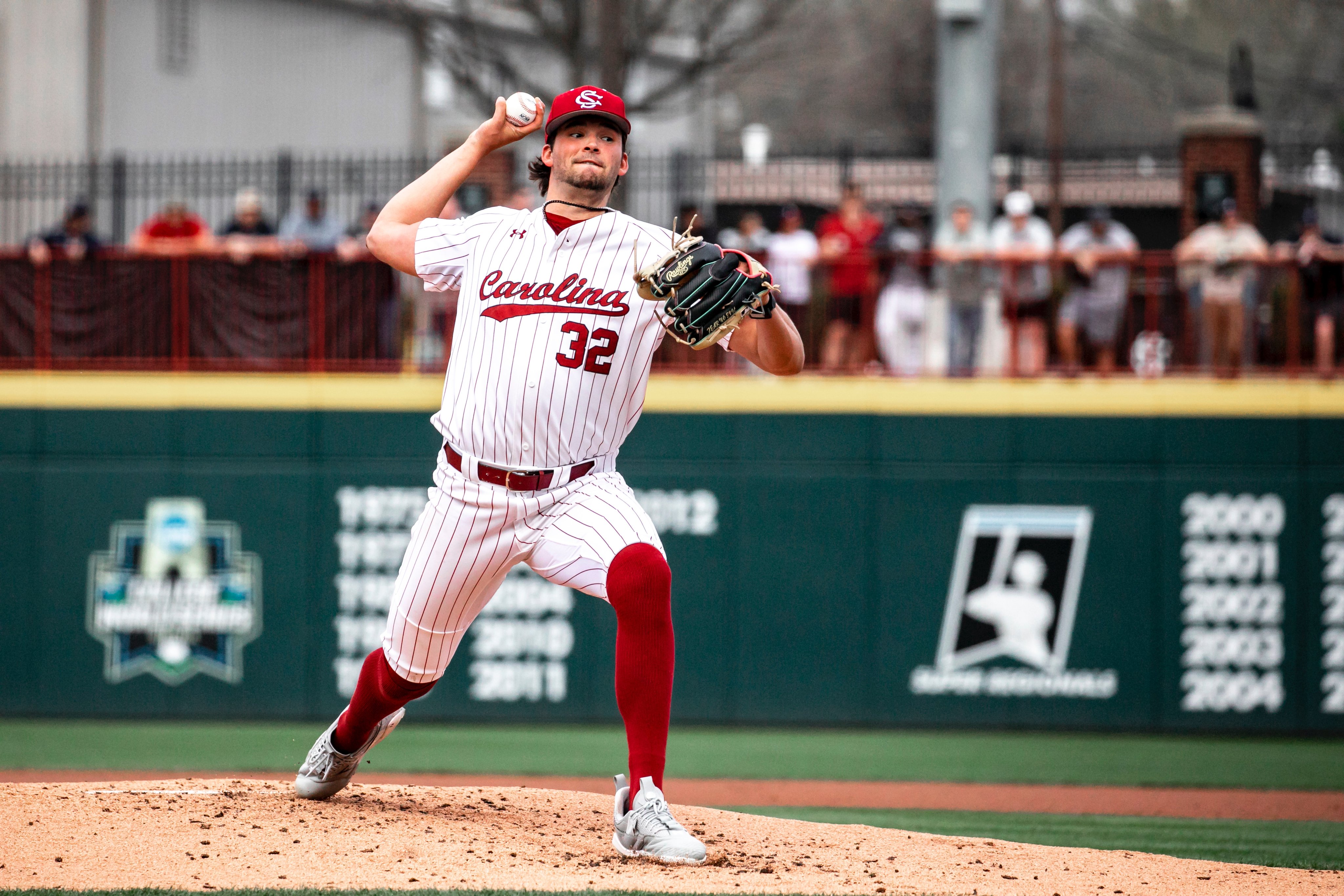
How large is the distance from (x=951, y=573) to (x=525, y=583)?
9.73ft

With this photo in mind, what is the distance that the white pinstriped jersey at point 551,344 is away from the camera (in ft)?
14.5

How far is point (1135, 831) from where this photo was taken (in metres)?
6.48

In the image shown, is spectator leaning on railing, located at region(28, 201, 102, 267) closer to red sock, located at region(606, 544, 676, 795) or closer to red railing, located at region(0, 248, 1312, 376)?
red railing, located at region(0, 248, 1312, 376)

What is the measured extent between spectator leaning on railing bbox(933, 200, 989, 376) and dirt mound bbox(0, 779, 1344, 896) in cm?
579

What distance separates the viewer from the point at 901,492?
10562 mm

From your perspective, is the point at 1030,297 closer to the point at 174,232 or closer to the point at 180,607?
the point at 174,232

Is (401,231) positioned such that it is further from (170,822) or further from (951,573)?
(951,573)

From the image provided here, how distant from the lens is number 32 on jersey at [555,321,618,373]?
14.5 feet

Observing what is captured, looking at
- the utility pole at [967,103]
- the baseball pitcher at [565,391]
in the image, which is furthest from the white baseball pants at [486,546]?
the utility pole at [967,103]

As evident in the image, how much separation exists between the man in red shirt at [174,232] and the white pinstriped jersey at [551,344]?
23.2ft

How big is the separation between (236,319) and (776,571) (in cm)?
425

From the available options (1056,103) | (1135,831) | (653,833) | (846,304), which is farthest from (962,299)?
(1056,103)

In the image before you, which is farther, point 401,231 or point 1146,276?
point 1146,276

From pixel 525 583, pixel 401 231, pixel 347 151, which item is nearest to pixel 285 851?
pixel 401 231
